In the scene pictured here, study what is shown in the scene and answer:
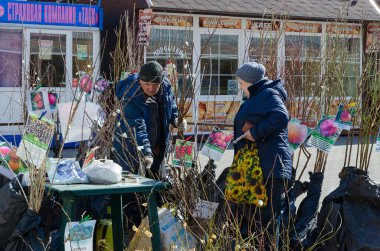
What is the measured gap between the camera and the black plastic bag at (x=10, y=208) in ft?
13.0

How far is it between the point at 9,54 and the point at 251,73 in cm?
745

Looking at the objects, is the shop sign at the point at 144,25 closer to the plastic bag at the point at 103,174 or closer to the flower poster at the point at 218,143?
the flower poster at the point at 218,143

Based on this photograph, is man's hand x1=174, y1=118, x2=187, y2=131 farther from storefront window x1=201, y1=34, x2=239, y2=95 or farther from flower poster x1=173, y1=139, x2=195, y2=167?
storefront window x1=201, y1=34, x2=239, y2=95

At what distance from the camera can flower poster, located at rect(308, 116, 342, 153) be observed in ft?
16.4

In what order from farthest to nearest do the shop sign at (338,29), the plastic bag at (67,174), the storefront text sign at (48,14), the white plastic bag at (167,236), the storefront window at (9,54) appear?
the storefront window at (9,54) → the storefront text sign at (48,14) → the shop sign at (338,29) → the white plastic bag at (167,236) → the plastic bag at (67,174)

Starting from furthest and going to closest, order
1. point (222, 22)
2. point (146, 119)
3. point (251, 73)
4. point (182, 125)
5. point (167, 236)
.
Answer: point (222, 22) < point (182, 125) < point (146, 119) < point (251, 73) < point (167, 236)

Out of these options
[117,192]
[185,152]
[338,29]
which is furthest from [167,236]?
[338,29]

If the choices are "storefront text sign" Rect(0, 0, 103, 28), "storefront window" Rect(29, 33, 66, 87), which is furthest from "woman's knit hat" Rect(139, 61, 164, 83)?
"storefront window" Rect(29, 33, 66, 87)

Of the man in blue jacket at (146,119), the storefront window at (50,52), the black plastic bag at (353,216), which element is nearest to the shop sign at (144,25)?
the storefront window at (50,52)

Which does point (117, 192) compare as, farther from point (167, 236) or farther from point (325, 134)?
point (325, 134)

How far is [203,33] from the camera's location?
1292 cm

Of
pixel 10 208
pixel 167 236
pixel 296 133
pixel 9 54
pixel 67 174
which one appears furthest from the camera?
pixel 9 54

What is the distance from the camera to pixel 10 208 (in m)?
3.98

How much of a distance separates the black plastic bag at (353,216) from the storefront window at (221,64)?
338 inches
